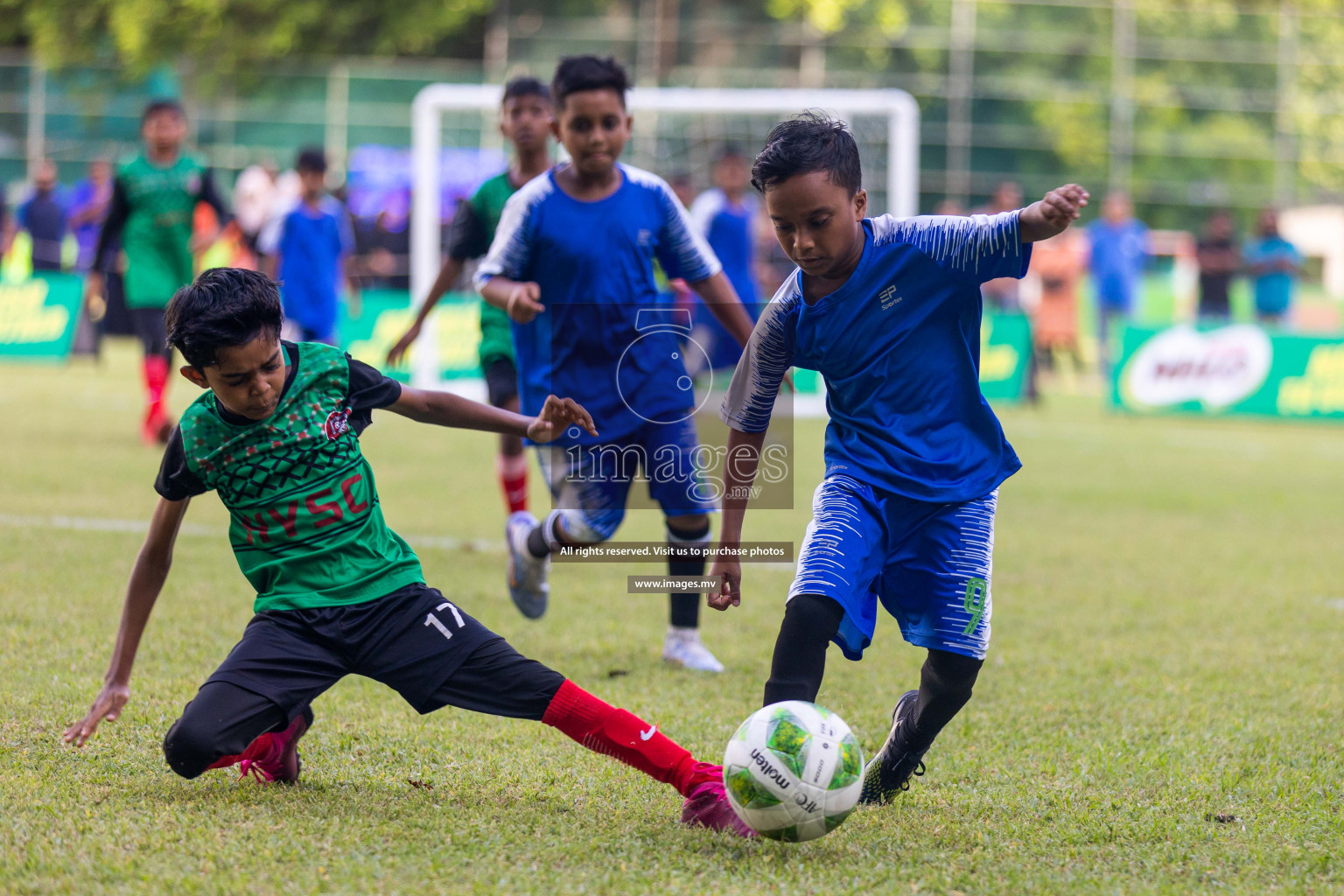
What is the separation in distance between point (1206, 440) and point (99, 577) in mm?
10038

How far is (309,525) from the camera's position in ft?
10.6

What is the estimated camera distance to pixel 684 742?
12.2ft

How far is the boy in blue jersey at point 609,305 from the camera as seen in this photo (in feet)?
15.2

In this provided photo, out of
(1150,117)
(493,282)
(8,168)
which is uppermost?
(1150,117)

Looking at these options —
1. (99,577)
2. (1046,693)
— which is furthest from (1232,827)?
(99,577)

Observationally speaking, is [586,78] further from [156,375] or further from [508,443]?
[156,375]

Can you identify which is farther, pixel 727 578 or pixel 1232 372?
pixel 1232 372

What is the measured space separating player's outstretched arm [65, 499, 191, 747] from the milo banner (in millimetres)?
12374

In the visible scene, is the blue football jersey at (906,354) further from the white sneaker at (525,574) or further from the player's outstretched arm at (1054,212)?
the white sneaker at (525,574)

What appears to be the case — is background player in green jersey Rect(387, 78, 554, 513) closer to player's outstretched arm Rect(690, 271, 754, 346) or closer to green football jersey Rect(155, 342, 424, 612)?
player's outstretched arm Rect(690, 271, 754, 346)

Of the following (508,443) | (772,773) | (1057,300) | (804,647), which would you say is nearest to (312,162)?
(508,443)

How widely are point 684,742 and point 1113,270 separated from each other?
1458 cm

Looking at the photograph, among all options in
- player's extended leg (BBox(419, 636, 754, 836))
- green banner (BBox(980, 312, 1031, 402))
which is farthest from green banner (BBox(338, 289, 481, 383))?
player's extended leg (BBox(419, 636, 754, 836))

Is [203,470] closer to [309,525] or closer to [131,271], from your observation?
[309,525]
